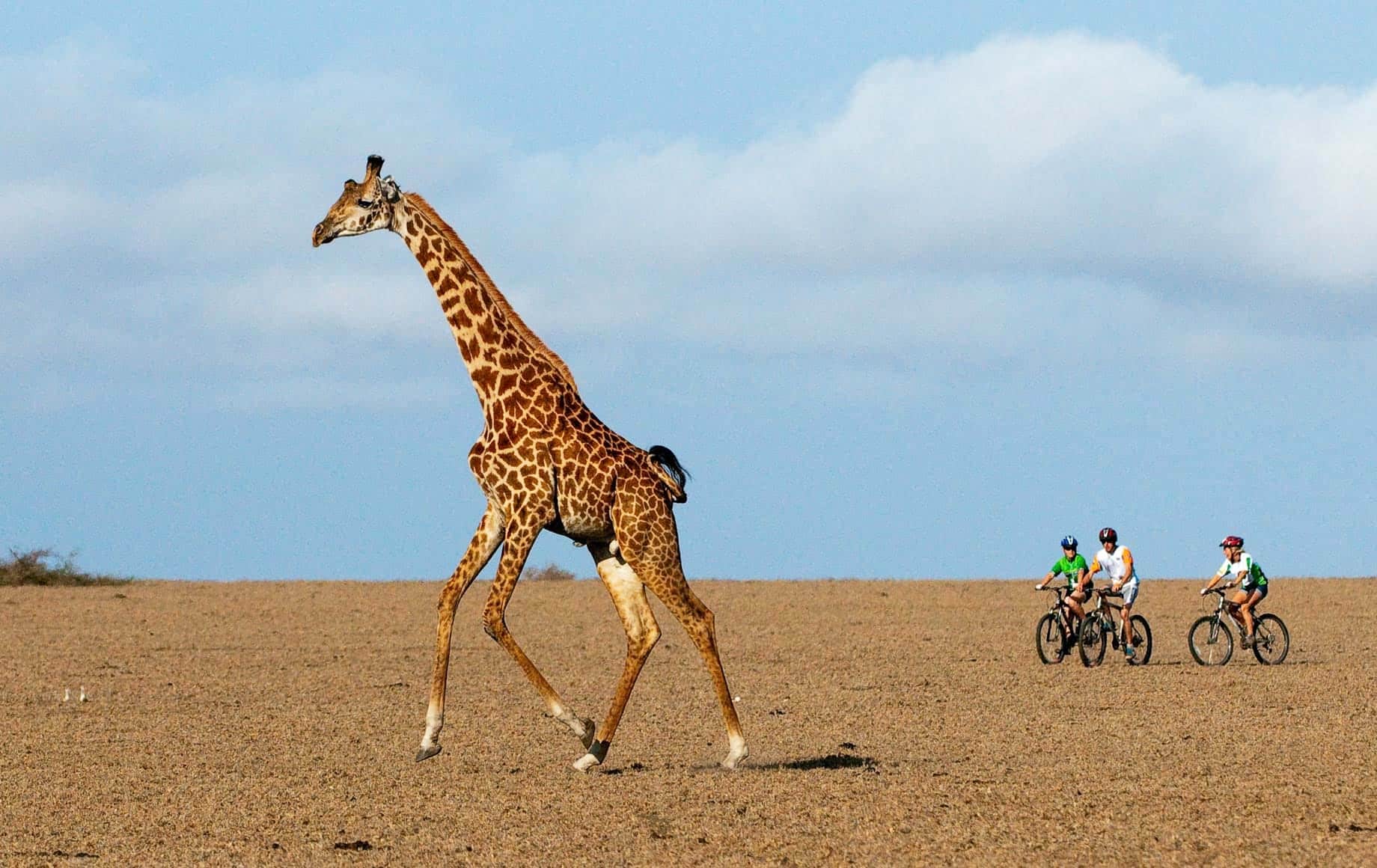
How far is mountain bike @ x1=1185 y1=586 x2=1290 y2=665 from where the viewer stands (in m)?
22.4

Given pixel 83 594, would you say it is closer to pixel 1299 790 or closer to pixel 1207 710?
pixel 1207 710

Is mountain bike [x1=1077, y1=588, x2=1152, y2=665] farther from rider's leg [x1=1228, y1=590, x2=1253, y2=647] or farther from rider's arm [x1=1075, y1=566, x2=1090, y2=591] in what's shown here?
rider's leg [x1=1228, y1=590, x2=1253, y2=647]

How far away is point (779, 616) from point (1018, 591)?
9.21 meters

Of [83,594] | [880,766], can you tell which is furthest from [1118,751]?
[83,594]

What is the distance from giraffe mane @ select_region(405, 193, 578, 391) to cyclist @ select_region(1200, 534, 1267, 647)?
1227cm

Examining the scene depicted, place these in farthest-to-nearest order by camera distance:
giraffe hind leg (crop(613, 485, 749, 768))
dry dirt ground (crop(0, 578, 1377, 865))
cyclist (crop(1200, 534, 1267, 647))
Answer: cyclist (crop(1200, 534, 1267, 647)) < giraffe hind leg (crop(613, 485, 749, 768)) < dry dirt ground (crop(0, 578, 1377, 865))

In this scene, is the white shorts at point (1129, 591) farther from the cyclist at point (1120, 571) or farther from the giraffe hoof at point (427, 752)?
the giraffe hoof at point (427, 752)

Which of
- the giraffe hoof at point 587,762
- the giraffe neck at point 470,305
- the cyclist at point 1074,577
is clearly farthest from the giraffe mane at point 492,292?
the cyclist at point 1074,577

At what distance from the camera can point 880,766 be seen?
1255 centimetres

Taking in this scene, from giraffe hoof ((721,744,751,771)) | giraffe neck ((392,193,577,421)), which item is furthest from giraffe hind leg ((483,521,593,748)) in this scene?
giraffe neck ((392,193,577,421))

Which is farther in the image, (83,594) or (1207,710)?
(83,594)

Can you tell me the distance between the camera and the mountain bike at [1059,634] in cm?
2281

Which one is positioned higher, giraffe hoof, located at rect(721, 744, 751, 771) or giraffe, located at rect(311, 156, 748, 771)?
giraffe, located at rect(311, 156, 748, 771)

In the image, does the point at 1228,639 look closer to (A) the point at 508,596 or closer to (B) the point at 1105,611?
(B) the point at 1105,611
